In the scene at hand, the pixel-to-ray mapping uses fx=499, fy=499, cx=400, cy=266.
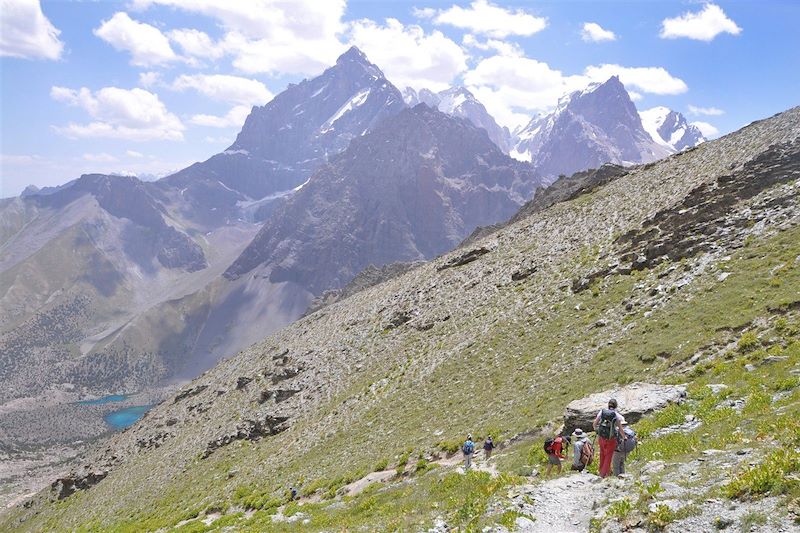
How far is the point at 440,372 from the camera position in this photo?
49.0m

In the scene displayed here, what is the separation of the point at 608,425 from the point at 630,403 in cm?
719

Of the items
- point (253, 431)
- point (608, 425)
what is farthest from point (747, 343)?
point (253, 431)

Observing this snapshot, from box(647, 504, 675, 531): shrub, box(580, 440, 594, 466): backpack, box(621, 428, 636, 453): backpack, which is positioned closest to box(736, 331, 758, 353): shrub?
box(580, 440, 594, 466): backpack

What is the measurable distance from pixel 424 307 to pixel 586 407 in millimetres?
44566

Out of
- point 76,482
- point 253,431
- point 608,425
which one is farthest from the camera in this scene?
point 76,482

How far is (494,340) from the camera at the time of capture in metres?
49.4

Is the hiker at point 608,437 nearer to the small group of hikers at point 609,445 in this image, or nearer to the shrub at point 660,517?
the small group of hikers at point 609,445

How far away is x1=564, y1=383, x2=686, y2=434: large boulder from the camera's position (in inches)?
929

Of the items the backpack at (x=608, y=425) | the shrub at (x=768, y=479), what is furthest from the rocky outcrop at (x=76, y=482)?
the shrub at (x=768, y=479)

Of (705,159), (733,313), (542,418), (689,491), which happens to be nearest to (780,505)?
(689,491)

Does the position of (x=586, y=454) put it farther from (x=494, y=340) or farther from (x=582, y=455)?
(x=494, y=340)

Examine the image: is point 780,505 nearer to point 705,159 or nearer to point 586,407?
point 586,407

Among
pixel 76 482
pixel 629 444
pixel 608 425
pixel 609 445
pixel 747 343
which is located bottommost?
pixel 76 482

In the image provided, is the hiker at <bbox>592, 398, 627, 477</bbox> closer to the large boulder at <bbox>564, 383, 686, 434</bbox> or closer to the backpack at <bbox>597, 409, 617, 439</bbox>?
the backpack at <bbox>597, 409, 617, 439</bbox>
